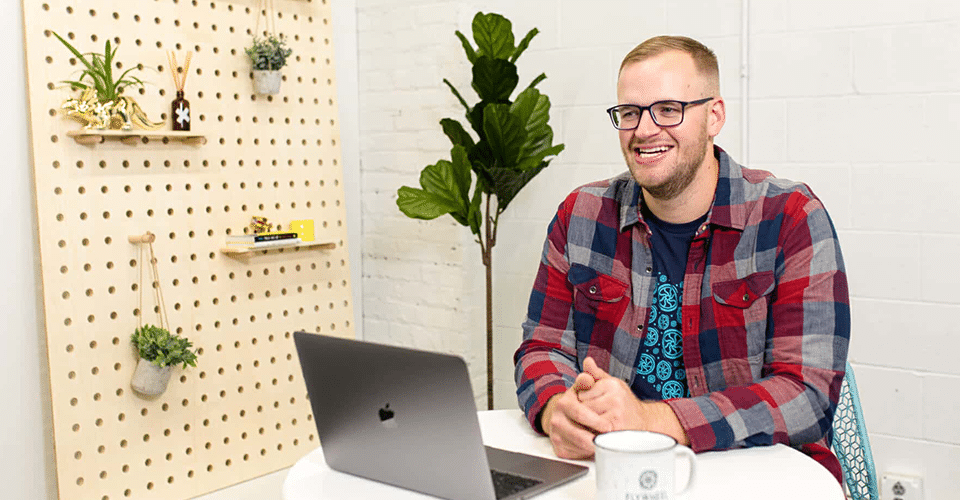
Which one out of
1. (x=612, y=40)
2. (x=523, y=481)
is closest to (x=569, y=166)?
(x=612, y=40)

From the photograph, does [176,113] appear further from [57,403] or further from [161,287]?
[57,403]

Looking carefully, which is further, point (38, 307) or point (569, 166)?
point (569, 166)

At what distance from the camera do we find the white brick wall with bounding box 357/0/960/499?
2531 mm

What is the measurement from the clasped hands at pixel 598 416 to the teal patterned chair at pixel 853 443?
466 millimetres

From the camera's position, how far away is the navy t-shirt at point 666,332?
6.05 feet

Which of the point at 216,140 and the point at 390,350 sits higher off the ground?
the point at 216,140

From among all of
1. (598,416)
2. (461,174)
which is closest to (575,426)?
(598,416)

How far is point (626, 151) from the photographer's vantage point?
1.92 metres

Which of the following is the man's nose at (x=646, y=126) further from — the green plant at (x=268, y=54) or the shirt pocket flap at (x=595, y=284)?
the green plant at (x=268, y=54)

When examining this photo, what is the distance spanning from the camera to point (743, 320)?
5.83ft

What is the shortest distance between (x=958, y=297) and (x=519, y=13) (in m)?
1.79

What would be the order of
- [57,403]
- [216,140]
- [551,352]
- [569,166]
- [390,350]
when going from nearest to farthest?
[390,350], [551,352], [57,403], [216,140], [569,166]

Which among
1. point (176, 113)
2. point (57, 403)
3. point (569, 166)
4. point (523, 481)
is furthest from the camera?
point (569, 166)

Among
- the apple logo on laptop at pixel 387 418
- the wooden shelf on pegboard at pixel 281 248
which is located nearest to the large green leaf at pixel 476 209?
the wooden shelf on pegboard at pixel 281 248
